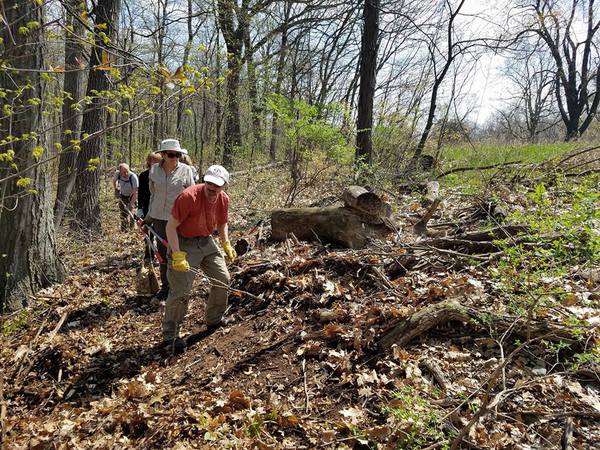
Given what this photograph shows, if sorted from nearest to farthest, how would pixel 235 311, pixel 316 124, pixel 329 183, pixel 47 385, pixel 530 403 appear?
pixel 530 403 → pixel 47 385 → pixel 235 311 → pixel 316 124 → pixel 329 183

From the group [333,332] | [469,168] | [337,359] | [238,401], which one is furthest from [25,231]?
[469,168]

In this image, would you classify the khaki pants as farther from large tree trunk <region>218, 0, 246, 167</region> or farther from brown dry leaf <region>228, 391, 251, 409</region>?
large tree trunk <region>218, 0, 246, 167</region>

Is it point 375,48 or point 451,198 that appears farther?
point 375,48

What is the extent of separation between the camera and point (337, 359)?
319cm

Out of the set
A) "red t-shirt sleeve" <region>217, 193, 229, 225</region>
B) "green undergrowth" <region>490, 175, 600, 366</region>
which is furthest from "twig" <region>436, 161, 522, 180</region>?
"red t-shirt sleeve" <region>217, 193, 229, 225</region>

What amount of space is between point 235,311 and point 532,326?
3111 mm

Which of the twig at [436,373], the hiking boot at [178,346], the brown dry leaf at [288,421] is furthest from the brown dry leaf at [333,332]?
the hiking boot at [178,346]

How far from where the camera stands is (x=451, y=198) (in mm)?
6723

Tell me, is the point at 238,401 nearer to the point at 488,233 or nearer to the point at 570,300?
the point at 570,300

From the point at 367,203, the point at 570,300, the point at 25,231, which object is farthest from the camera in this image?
the point at 25,231

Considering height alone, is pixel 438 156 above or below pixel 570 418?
above

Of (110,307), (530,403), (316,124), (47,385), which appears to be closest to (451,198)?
(316,124)

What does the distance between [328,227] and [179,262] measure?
2301mm

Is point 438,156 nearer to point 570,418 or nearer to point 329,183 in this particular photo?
point 329,183
